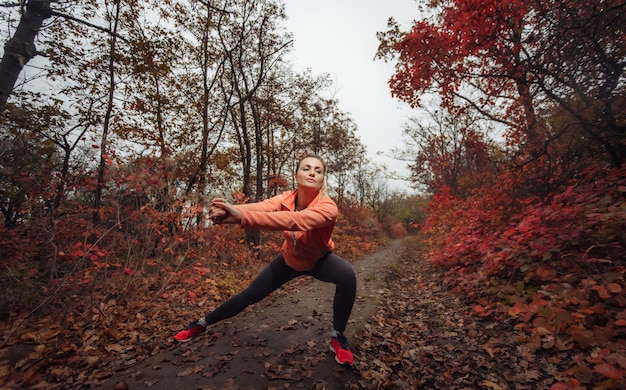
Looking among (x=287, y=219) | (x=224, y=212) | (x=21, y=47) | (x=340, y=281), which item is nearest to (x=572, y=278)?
(x=340, y=281)

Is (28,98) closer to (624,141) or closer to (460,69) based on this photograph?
(460,69)

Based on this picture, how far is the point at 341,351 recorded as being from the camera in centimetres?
282

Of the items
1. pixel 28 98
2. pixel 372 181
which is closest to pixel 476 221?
pixel 28 98

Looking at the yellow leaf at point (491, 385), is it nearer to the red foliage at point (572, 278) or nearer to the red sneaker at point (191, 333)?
the red foliage at point (572, 278)

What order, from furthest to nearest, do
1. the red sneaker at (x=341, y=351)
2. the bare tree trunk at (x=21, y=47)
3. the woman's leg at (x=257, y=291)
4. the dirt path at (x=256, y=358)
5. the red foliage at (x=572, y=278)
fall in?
the bare tree trunk at (x=21, y=47)
the woman's leg at (x=257, y=291)
the red sneaker at (x=341, y=351)
the red foliage at (x=572, y=278)
the dirt path at (x=256, y=358)

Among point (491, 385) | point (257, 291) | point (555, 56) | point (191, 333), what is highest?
point (555, 56)

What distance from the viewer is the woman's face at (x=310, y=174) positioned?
9.28ft

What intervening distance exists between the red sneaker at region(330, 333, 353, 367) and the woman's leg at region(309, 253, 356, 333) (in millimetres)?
116

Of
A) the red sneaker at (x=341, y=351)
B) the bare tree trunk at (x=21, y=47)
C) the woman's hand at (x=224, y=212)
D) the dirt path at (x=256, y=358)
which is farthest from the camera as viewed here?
the bare tree trunk at (x=21, y=47)

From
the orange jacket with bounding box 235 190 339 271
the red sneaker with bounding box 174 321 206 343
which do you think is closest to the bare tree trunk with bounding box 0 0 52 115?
the red sneaker with bounding box 174 321 206 343

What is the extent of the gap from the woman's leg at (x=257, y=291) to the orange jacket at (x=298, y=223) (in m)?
0.16

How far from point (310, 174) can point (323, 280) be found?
3.98 feet

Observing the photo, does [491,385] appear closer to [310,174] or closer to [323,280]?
[323,280]

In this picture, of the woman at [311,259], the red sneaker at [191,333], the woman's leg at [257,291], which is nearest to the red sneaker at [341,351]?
the woman at [311,259]
